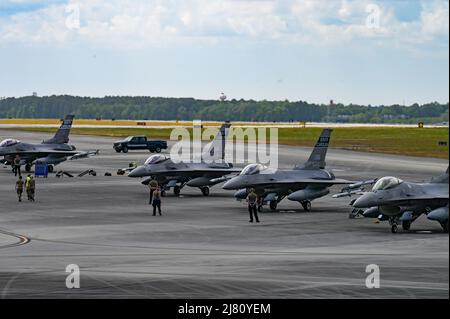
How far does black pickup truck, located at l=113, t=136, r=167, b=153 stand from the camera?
116 metres

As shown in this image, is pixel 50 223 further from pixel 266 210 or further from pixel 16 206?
pixel 266 210

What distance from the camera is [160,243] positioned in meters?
41.0

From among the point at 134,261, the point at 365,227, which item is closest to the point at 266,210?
the point at 365,227

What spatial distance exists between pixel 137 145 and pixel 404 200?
7398 centimetres

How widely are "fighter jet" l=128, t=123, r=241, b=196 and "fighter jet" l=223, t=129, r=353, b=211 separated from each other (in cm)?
857

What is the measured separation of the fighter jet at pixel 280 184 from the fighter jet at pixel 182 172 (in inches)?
338

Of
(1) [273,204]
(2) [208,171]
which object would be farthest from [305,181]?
(2) [208,171]

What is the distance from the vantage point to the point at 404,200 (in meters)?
44.8

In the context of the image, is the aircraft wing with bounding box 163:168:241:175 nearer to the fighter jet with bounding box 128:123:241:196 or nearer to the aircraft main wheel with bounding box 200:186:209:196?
the fighter jet with bounding box 128:123:241:196

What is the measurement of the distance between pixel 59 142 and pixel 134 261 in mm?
51898

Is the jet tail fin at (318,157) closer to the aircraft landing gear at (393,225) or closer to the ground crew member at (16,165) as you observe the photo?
the aircraft landing gear at (393,225)

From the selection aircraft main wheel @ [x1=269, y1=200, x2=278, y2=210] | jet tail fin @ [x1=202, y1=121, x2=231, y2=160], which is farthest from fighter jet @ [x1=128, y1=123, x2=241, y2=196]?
aircraft main wheel @ [x1=269, y1=200, x2=278, y2=210]

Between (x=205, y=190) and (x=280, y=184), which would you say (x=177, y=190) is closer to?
(x=205, y=190)

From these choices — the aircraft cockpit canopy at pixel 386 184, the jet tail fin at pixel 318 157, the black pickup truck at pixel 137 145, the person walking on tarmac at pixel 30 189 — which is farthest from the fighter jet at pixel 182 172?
the black pickup truck at pixel 137 145
